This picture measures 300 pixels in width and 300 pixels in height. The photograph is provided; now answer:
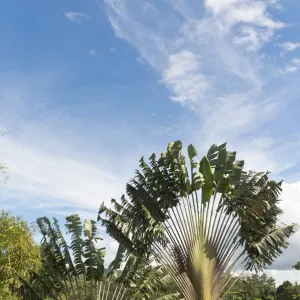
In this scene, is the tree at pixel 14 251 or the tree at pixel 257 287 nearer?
the tree at pixel 14 251

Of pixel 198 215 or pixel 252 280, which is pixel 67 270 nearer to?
pixel 198 215

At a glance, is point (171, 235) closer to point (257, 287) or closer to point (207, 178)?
Answer: point (207, 178)

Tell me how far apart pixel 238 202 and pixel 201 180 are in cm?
145

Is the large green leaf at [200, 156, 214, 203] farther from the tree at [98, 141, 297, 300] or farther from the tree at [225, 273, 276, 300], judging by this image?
the tree at [225, 273, 276, 300]

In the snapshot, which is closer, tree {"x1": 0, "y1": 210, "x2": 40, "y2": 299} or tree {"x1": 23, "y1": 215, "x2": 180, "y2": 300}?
tree {"x1": 0, "y1": 210, "x2": 40, "y2": 299}

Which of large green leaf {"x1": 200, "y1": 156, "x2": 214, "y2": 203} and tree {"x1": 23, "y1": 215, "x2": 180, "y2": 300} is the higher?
large green leaf {"x1": 200, "y1": 156, "x2": 214, "y2": 203}

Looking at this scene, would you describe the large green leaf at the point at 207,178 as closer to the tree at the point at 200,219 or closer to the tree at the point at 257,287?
the tree at the point at 200,219

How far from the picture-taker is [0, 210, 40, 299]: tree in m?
10.5

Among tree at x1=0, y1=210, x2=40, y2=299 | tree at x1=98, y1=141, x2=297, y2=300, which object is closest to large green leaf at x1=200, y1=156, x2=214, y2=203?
tree at x1=98, y1=141, x2=297, y2=300

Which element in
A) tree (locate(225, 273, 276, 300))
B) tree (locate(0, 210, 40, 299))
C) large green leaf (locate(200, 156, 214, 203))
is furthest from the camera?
tree (locate(225, 273, 276, 300))

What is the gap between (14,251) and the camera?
10.6 m

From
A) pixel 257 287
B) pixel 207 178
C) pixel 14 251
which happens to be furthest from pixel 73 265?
pixel 257 287

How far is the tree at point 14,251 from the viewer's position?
10453 mm

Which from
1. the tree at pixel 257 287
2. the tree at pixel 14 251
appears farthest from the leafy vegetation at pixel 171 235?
the tree at pixel 257 287
